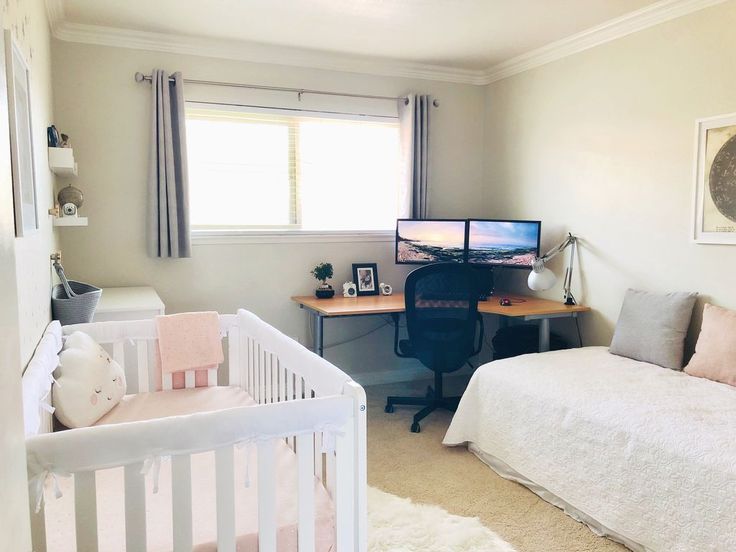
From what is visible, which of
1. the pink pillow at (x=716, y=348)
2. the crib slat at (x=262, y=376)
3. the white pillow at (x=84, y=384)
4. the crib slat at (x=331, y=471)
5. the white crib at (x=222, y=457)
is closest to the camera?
the white crib at (x=222, y=457)

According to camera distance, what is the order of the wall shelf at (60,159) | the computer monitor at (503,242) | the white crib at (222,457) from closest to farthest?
the white crib at (222,457) < the wall shelf at (60,159) < the computer monitor at (503,242)

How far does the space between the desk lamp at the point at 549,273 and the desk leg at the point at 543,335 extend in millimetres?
216

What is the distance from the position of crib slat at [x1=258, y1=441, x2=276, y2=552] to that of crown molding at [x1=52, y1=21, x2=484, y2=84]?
311 cm

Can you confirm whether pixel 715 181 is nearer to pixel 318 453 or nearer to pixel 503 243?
pixel 503 243

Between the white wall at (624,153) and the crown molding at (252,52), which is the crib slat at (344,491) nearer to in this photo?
the white wall at (624,153)

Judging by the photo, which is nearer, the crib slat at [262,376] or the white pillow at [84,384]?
the white pillow at [84,384]

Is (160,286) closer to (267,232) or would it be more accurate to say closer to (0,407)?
(267,232)

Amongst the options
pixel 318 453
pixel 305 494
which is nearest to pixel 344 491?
pixel 305 494

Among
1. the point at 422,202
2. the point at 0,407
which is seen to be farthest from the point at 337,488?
the point at 422,202

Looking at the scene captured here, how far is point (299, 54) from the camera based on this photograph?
399 cm

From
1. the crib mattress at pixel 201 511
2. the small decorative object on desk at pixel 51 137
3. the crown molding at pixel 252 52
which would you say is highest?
the crown molding at pixel 252 52

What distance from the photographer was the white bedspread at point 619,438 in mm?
1997

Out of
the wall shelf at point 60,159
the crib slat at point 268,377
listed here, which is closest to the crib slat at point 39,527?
the crib slat at point 268,377

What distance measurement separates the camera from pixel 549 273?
369cm
